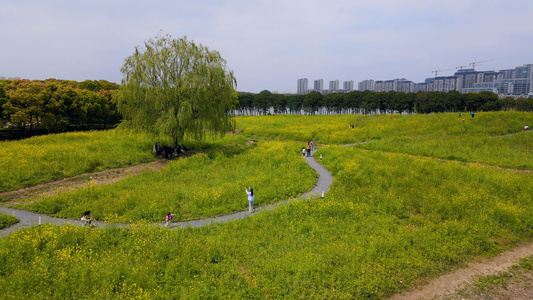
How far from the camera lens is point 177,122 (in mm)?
29031

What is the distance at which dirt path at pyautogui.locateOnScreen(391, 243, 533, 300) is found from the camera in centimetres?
984

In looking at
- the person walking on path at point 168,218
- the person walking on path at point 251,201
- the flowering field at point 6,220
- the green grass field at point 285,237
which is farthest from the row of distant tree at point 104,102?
the person walking on path at point 251,201

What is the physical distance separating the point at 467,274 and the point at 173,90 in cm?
2877

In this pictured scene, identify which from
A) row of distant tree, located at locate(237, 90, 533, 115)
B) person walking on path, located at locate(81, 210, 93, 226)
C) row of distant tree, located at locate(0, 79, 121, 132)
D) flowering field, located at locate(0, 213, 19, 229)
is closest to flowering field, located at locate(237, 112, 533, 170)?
row of distant tree, located at locate(0, 79, 121, 132)

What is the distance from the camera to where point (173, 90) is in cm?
2948

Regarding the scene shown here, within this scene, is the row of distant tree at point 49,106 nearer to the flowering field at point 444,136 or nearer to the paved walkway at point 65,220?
the paved walkway at point 65,220

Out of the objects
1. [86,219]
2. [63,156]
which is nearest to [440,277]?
[86,219]

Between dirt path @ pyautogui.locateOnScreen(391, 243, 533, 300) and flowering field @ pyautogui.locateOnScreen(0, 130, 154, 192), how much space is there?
26329mm

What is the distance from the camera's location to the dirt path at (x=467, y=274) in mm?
9836

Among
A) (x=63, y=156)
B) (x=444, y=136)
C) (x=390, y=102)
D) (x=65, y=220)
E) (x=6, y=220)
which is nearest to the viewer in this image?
(x=6, y=220)

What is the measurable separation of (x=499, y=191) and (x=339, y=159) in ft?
40.3

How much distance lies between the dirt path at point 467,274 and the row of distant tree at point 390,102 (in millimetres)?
71920

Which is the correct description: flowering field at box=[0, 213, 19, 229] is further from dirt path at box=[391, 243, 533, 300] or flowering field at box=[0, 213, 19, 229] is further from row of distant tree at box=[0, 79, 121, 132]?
row of distant tree at box=[0, 79, 121, 132]

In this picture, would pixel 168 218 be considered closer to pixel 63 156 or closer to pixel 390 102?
pixel 63 156
